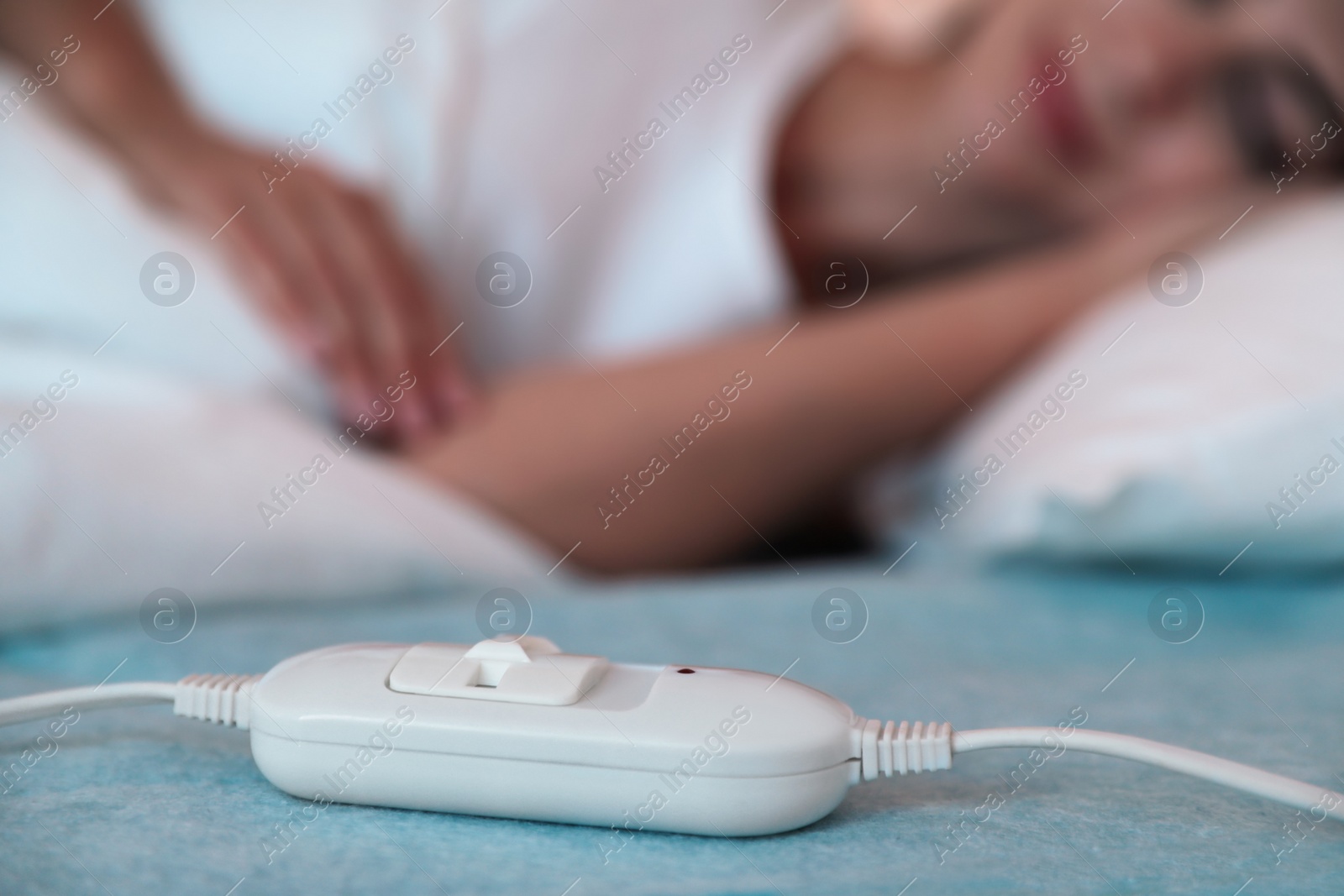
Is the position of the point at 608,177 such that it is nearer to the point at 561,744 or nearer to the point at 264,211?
the point at 264,211

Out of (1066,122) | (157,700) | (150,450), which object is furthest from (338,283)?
(1066,122)

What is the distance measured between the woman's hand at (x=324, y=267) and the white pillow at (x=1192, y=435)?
504 millimetres

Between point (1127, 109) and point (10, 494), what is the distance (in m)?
1.16

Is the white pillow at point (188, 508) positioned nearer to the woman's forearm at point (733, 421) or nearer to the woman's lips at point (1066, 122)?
the woman's forearm at point (733, 421)

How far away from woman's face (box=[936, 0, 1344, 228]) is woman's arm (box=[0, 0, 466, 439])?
75cm

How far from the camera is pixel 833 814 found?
14.6 inches

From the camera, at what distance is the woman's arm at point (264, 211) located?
A: 2.92ft

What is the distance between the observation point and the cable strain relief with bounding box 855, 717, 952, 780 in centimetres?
36

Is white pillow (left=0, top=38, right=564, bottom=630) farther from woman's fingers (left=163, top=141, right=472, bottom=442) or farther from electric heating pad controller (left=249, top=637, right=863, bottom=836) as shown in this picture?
electric heating pad controller (left=249, top=637, right=863, bottom=836)

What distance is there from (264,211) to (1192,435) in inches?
33.6

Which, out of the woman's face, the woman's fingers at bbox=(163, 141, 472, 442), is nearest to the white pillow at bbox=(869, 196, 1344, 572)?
the woman's face

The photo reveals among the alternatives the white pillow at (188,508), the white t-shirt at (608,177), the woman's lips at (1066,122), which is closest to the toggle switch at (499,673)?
the white pillow at (188,508)

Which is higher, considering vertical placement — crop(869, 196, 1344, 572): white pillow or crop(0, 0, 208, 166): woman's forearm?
crop(0, 0, 208, 166): woman's forearm

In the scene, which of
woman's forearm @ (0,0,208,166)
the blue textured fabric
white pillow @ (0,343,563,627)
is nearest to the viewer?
the blue textured fabric
